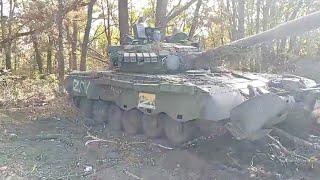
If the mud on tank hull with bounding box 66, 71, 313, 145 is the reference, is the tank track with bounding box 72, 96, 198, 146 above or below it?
below

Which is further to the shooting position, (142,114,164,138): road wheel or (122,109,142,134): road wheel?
(122,109,142,134): road wheel

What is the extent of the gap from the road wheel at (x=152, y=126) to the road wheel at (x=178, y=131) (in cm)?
30

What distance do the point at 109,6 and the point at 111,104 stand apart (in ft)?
63.6

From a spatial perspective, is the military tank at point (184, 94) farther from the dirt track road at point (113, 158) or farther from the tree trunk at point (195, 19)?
the tree trunk at point (195, 19)

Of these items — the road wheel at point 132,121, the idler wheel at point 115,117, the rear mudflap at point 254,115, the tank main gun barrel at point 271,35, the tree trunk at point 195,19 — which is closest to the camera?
the tank main gun barrel at point 271,35

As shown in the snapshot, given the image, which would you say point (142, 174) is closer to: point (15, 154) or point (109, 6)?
point (15, 154)

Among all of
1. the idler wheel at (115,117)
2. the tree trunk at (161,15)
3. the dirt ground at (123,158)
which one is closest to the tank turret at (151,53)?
the idler wheel at (115,117)

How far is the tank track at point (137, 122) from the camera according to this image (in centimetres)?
842

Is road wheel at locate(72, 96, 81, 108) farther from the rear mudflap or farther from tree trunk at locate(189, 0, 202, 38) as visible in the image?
tree trunk at locate(189, 0, 202, 38)

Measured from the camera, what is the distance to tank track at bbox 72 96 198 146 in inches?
332

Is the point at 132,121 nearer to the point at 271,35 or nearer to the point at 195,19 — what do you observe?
the point at 271,35

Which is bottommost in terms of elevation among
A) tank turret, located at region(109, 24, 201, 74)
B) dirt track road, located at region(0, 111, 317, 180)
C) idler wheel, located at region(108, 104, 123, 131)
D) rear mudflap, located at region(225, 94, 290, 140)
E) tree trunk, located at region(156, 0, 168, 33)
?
dirt track road, located at region(0, 111, 317, 180)

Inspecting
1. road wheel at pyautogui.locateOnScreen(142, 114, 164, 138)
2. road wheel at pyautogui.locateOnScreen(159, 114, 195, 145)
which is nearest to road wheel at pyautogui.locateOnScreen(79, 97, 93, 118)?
road wheel at pyautogui.locateOnScreen(142, 114, 164, 138)

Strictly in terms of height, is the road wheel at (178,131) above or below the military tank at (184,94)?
below
